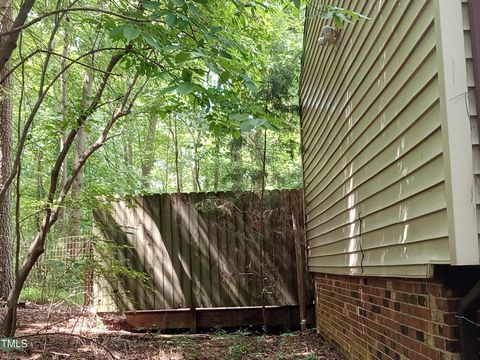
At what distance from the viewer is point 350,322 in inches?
191

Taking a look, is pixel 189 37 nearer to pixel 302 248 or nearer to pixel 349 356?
pixel 349 356

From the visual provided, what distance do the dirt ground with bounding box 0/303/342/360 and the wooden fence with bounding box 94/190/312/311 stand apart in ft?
1.90

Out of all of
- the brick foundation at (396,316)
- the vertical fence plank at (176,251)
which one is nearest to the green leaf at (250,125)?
the brick foundation at (396,316)

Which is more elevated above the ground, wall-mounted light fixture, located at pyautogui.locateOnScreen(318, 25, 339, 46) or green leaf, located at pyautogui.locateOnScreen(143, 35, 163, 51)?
wall-mounted light fixture, located at pyautogui.locateOnScreen(318, 25, 339, 46)

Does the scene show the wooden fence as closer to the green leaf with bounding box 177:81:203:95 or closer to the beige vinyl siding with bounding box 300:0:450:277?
the beige vinyl siding with bounding box 300:0:450:277

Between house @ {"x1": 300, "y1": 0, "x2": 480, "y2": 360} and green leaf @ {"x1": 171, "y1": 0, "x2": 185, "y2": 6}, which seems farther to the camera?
green leaf @ {"x1": 171, "y1": 0, "x2": 185, "y2": 6}

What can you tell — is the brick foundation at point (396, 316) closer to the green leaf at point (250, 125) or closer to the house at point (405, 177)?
the house at point (405, 177)


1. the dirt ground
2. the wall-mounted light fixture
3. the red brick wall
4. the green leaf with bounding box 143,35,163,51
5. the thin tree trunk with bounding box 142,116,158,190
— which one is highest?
the thin tree trunk with bounding box 142,116,158,190

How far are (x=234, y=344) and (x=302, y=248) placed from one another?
78.3 inches

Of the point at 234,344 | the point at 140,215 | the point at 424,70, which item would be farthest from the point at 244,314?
the point at 424,70

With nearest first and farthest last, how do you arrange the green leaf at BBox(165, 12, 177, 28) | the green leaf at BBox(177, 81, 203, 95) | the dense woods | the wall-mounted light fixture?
1. the green leaf at BBox(177, 81, 203, 95)
2. the green leaf at BBox(165, 12, 177, 28)
3. the dense woods
4. the wall-mounted light fixture

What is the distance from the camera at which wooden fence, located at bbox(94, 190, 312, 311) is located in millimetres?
7559

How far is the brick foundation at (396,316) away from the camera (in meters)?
2.39

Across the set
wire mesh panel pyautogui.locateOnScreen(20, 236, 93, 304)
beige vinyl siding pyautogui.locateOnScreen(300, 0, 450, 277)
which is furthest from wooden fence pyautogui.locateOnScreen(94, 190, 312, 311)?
beige vinyl siding pyautogui.locateOnScreen(300, 0, 450, 277)
